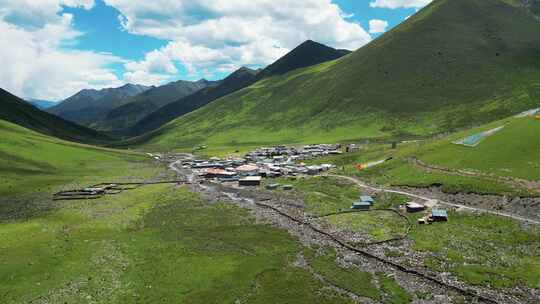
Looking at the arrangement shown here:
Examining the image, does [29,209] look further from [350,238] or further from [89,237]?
[350,238]

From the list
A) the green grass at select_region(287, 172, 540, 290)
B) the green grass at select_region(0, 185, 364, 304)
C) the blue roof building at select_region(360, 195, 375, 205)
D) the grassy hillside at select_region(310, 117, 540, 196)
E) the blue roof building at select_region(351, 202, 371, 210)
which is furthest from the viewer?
the blue roof building at select_region(360, 195, 375, 205)

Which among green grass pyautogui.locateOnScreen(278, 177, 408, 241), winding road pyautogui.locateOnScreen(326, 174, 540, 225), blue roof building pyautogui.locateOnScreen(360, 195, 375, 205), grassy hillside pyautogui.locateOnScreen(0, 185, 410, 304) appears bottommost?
grassy hillside pyautogui.locateOnScreen(0, 185, 410, 304)

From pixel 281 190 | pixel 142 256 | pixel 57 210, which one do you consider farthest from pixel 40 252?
pixel 281 190

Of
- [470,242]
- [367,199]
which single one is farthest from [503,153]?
[470,242]

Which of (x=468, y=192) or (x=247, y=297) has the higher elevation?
(x=468, y=192)

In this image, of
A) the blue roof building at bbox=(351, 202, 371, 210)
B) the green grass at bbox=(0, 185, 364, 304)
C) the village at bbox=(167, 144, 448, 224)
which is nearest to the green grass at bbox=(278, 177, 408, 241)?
the blue roof building at bbox=(351, 202, 371, 210)

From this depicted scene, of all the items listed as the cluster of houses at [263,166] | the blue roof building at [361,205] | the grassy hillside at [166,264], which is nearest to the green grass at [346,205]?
the blue roof building at [361,205]

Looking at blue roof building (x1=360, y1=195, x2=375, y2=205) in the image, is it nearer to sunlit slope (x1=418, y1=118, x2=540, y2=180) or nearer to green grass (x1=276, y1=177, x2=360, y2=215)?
green grass (x1=276, y1=177, x2=360, y2=215)
